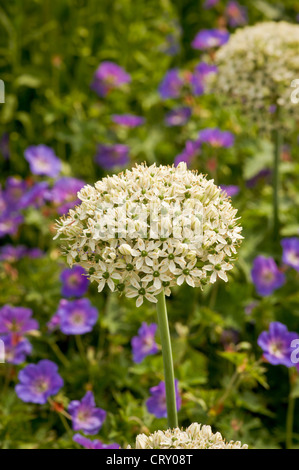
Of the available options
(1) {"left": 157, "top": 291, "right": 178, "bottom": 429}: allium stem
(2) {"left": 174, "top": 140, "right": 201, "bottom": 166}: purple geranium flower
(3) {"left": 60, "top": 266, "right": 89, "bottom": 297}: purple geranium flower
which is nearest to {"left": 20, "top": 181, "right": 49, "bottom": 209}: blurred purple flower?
(3) {"left": 60, "top": 266, "right": 89, "bottom": 297}: purple geranium flower

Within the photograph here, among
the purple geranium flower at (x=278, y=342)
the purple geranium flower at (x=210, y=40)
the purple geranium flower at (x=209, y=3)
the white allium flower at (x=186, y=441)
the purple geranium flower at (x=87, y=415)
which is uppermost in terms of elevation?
the purple geranium flower at (x=209, y=3)

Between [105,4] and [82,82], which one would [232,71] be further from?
[105,4]

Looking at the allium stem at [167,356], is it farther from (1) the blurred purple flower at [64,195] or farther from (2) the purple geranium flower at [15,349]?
(1) the blurred purple flower at [64,195]

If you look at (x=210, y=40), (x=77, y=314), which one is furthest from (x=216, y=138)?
(x=77, y=314)

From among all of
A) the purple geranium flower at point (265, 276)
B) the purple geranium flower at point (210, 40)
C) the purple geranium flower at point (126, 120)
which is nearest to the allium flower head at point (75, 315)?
the purple geranium flower at point (265, 276)

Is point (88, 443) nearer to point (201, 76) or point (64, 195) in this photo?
point (64, 195)
